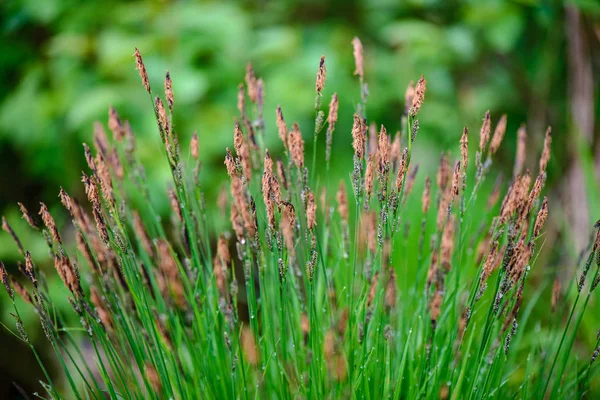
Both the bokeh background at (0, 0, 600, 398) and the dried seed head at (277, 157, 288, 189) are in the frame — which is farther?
the bokeh background at (0, 0, 600, 398)

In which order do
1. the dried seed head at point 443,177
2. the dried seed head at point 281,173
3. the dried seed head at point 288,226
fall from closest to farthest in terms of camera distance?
the dried seed head at point 288,226
the dried seed head at point 281,173
the dried seed head at point 443,177

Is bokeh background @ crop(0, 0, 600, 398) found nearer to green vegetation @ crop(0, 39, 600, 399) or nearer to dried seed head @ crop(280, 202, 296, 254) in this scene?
green vegetation @ crop(0, 39, 600, 399)

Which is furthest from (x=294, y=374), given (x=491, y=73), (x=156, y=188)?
(x=491, y=73)

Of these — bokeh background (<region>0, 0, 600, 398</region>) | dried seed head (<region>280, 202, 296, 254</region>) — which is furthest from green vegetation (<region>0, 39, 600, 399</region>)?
bokeh background (<region>0, 0, 600, 398</region>)

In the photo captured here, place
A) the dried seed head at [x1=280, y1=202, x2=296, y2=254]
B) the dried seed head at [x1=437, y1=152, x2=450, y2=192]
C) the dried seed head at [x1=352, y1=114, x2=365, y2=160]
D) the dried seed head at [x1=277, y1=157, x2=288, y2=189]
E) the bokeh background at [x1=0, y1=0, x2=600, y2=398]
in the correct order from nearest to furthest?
the dried seed head at [x1=280, y1=202, x2=296, y2=254] < the dried seed head at [x1=352, y1=114, x2=365, y2=160] < the dried seed head at [x1=277, y1=157, x2=288, y2=189] < the dried seed head at [x1=437, y1=152, x2=450, y2=192] < the bokeh background at [x1=0, y1=0, x2=600, y2=398]

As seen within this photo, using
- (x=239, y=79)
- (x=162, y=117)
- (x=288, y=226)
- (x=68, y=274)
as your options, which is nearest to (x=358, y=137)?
(x=288, y=226)

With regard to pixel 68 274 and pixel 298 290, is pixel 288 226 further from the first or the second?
pixel 68 274

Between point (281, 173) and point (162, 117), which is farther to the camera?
point (281, 173)

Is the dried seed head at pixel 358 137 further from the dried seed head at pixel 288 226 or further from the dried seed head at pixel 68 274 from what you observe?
the dried seed head at pixel 68 274

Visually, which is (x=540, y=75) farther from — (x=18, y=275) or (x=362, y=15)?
(x=18, y=275)

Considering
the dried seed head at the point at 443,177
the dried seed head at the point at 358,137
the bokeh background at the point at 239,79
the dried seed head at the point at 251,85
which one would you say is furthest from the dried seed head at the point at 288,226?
the bokeh background at the point at 239,79
